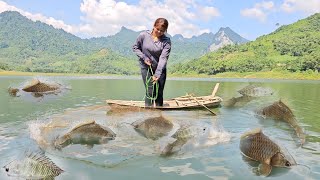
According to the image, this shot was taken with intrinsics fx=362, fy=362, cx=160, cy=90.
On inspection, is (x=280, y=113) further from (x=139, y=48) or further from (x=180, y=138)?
(x=180, y=138)

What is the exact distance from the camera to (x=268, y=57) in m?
166

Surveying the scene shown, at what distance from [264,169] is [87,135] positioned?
4970 mm

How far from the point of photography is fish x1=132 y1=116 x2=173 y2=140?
37.0 ft

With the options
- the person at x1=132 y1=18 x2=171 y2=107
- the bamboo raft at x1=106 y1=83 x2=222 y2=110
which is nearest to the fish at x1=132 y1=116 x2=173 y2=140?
the person at x1=132 y1=18 x2=171 y2=107

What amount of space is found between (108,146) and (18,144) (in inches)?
98.0

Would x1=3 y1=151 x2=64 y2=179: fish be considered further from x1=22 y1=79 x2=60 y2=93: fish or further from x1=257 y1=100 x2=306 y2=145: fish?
x1=22 y1=79 x2=60 y2=93: fish

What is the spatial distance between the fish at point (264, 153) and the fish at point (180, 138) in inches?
66.7

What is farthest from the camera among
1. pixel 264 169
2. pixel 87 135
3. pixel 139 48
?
pixel 139 48

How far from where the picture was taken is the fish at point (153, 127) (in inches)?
443

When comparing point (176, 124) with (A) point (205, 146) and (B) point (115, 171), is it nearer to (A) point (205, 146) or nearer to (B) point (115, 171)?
(A) point (205, 146)

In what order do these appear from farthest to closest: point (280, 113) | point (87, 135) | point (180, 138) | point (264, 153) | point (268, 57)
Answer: point (268, 57)
point (280, 113)
point (180, 138)
point (87, 135)
point (264, 153)

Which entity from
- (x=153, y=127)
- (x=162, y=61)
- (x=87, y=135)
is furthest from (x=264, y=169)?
(x=162, y=61)

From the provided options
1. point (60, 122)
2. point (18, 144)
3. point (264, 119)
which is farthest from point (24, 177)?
point (264, 119)

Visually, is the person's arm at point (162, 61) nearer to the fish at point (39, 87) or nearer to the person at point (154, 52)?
the person at point (154, 52)
